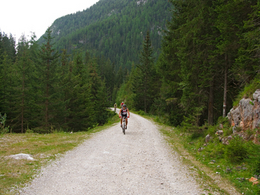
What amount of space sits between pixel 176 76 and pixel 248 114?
10.7 m

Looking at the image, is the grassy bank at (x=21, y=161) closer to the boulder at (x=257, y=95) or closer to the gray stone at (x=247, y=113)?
the gray stone at (x=247, y=113)

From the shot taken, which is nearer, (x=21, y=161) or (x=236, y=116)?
(x=21, y=161)

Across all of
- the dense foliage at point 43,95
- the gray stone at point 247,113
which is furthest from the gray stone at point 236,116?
the dense foliage at point 43,95

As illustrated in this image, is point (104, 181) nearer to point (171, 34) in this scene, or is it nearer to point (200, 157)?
point (200, 157)

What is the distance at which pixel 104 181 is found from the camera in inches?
192

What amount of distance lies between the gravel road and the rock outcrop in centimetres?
306

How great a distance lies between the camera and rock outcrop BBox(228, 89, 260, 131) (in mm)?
6324

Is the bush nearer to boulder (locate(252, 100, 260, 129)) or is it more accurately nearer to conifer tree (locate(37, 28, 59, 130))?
boulder (locate(252, 100, 260, 129))

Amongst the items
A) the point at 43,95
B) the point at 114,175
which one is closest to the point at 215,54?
the point at 114,175

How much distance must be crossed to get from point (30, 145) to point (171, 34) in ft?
54.6

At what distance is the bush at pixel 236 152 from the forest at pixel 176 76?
9.03 feet

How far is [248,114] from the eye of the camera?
6.80 metres

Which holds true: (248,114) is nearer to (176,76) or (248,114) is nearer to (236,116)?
(236,116)

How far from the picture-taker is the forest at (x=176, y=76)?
889 cm
